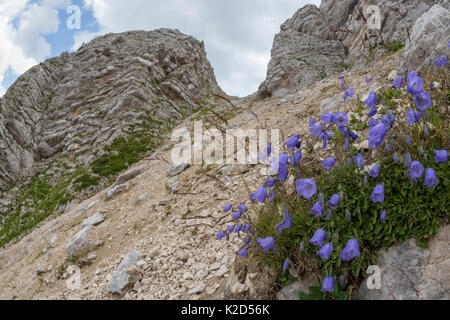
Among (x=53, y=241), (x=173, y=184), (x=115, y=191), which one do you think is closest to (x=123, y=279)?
(x=173, y=184)

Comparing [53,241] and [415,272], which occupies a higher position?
[53,241]

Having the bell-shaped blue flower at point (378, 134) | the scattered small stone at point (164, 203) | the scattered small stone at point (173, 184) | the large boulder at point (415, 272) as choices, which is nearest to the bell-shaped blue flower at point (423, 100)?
the bell-shaped blue flower at point (378, 134)

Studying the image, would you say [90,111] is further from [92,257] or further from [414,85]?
[414,85]

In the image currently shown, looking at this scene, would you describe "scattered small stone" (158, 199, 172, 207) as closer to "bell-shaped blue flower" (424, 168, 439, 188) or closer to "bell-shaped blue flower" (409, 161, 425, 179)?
"bell-shaped blue flower" (409, 161, 425, 179)

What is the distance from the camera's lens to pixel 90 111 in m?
24.4

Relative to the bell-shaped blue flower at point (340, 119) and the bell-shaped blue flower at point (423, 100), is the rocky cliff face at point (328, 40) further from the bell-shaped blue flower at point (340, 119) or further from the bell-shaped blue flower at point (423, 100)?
the bell-shaped blue flower at point (340, 119)

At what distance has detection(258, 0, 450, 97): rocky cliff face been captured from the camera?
16.0 meters

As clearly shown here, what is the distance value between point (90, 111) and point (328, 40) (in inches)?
977

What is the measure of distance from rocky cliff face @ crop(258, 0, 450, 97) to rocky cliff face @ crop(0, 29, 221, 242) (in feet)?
25.7

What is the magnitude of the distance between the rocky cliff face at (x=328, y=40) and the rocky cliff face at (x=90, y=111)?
7.85 m

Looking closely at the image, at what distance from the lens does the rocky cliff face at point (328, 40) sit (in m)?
16.0

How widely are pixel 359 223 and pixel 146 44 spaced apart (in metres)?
37.1
